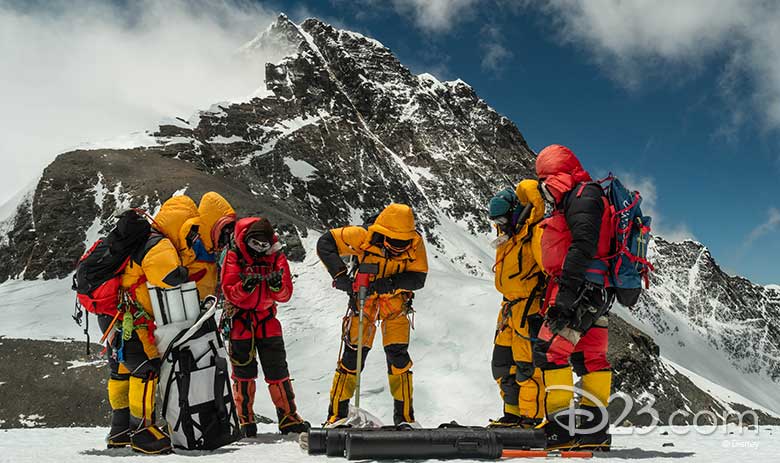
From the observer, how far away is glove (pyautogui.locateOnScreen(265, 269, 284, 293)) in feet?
19.8

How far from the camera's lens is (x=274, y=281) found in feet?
19.9

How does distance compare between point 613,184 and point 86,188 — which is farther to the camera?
point 86,188

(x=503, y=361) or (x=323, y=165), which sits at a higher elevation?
(x=323, y=165)

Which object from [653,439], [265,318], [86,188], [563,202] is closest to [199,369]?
[265,318]

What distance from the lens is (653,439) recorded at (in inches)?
203

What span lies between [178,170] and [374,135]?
195 ft

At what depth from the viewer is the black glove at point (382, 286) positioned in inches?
245

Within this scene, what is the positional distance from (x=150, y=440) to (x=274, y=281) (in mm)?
2058

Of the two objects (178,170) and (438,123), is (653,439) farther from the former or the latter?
(438,123)

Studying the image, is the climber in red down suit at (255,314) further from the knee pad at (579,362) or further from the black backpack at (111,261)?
the knee pad at (579,362)

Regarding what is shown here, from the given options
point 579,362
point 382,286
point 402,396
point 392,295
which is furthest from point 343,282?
point 579,362

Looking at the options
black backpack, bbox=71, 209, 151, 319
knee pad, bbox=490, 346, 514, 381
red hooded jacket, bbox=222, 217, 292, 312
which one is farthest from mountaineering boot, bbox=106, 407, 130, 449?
knee pad, bbox=490, 346, 514, 381

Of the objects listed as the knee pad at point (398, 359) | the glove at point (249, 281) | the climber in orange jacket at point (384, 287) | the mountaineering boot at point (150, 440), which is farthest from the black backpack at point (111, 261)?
the knee pad at point (398, 359)

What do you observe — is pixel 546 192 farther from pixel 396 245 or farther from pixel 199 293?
pixel 199 293
